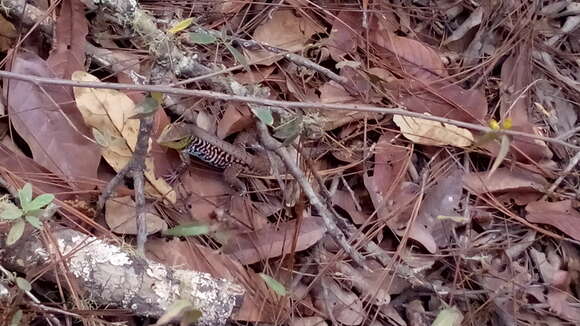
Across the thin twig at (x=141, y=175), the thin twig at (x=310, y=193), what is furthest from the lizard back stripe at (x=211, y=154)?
the thin twig at (x=141, y=175)

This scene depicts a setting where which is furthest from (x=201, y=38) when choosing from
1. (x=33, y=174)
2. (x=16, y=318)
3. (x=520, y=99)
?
(x=520, y=99)

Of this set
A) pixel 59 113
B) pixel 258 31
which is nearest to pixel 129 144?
pixel 59 113

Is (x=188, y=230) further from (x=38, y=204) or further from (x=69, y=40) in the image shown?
(x=69, y=40)

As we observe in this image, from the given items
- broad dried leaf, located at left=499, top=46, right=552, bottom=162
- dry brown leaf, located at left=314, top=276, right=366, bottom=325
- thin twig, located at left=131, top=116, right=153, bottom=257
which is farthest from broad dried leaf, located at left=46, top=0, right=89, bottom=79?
broad dried leaf, located at left=499, top=46, right=552, bottom=162

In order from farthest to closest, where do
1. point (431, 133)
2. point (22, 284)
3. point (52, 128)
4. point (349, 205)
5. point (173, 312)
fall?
point (431, 133), point (349, 205), point (52, 128), point (22, 284), point (173, 312)

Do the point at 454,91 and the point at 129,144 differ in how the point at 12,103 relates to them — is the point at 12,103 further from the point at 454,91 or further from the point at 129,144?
the point at 454,91

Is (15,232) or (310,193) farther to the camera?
(310,193)
